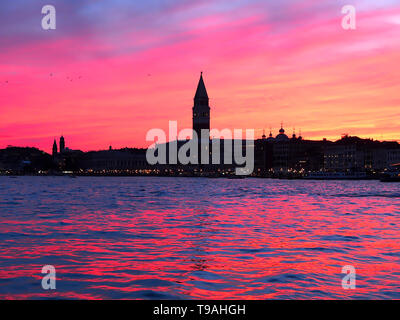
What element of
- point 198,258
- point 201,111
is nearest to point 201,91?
point 201,111

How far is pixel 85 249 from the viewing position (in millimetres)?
13094

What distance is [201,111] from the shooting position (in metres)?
171

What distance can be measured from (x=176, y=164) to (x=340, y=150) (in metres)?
60.1

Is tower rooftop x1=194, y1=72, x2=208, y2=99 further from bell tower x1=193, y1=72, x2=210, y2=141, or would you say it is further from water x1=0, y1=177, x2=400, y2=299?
water x1=0, y1=177, x2=400, y2=299

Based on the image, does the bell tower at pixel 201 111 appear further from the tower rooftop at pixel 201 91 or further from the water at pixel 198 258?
the water at pixel 198 258

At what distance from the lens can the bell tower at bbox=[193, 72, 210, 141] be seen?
172 m

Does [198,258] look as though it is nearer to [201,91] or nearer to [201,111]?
[201,111]

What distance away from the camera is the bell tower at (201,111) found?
172 meters

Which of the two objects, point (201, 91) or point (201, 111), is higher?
point (201, 91)

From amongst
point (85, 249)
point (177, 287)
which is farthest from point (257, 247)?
point (177, 287)

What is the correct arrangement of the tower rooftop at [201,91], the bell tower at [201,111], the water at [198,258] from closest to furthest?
1. the water at [198,258]
2. the bell tower at [201,111]
3. the tower rooftop at [201,91]

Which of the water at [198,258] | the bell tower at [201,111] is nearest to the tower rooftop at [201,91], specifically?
the bell tower at [201,111]
